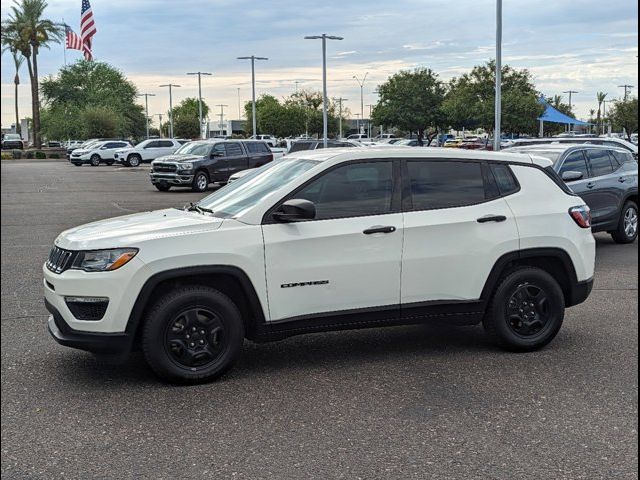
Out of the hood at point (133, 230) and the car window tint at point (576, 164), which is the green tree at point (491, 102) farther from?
the hood at point (133, 230)

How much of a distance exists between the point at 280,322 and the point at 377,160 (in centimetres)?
146

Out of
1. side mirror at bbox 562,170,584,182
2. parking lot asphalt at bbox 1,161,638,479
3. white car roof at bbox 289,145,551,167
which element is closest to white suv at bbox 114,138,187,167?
side mirror at bbox 562,170,584,182

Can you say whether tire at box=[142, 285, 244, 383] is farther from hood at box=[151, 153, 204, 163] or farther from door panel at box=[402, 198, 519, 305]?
hood at box=[151, 153, 204, 163]

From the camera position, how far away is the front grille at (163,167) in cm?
2682

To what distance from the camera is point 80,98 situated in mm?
87375

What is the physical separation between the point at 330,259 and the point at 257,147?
23534 millimetres

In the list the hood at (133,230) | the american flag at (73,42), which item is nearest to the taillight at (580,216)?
the hood at (133,230)

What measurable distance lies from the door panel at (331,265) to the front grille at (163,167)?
2154 centimetres

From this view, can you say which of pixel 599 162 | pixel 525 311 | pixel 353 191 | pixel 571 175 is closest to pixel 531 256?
pixel 525 311

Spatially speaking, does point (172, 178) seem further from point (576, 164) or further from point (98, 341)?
point (98, 341)

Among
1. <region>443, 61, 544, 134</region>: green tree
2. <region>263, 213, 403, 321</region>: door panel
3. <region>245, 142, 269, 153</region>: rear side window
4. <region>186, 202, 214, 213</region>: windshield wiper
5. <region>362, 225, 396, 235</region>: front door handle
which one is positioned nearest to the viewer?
<region>263, 213, 403, 321</region>: door panel

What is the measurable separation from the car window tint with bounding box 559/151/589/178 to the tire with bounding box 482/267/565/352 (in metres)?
6.43

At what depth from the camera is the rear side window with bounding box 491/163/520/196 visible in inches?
255

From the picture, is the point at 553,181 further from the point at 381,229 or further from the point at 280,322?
the point at 280,322
